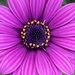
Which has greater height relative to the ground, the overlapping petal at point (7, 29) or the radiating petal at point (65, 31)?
the overlapping petal at point (7, 29)

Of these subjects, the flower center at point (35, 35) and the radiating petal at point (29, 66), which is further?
the flower center at point (35, 35)

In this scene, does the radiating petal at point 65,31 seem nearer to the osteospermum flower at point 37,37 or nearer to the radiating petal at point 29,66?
the osteospermum flower at point 37,37

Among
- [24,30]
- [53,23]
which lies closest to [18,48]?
[24,30]

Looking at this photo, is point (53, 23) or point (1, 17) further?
point (53, 23)

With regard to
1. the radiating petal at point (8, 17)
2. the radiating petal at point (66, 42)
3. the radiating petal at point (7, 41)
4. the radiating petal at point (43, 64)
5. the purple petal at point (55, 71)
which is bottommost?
the purple petal at point (55, 71)

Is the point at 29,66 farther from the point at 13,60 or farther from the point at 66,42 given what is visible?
the point at 66,42

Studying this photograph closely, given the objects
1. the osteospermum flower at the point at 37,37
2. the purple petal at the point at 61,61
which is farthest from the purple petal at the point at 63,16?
the purple petal at the point at 61,61

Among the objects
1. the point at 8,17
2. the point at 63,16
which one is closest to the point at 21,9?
the point at 8,17

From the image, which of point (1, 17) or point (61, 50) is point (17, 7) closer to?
point (1, 17)
